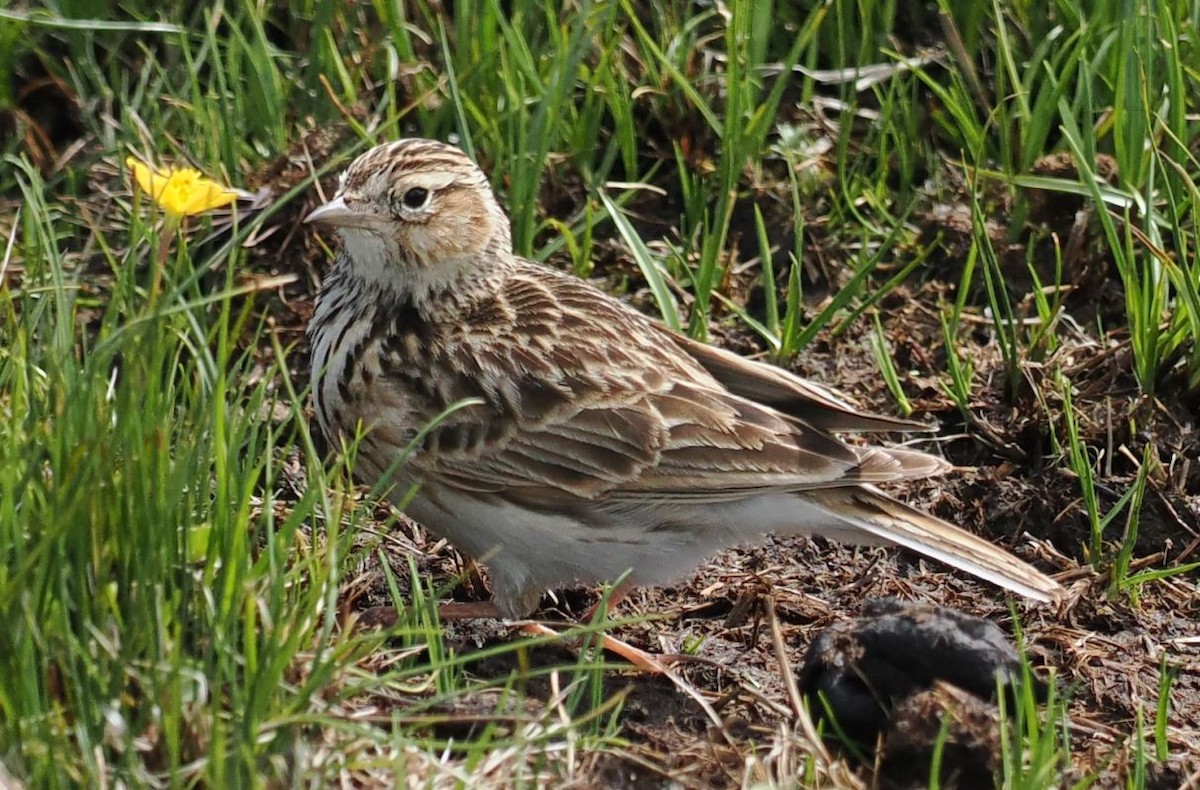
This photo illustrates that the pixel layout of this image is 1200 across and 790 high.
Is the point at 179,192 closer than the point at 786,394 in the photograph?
Yes

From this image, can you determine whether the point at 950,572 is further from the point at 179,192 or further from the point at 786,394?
the point at 179,192

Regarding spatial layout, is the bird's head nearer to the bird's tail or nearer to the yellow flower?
the yellow flower

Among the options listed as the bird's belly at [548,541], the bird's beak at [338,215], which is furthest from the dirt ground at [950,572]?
the bird's beak at [338,215]

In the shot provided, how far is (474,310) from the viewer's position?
5.36 metres

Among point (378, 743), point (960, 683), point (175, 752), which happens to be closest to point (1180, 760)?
point (960, 683)

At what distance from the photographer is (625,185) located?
6.45m

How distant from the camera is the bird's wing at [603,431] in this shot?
5.00 metres

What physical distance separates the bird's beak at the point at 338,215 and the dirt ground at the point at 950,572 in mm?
1002

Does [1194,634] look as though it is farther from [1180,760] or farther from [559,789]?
[559,789]

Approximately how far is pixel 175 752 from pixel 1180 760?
8.13 feet

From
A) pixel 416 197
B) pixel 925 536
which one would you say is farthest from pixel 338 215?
pixel 925 536

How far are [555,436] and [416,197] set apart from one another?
80cm

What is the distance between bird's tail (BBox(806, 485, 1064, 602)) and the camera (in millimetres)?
4980

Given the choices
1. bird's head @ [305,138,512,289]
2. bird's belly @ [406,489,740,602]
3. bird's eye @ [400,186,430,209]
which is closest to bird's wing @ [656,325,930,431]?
bird's belly @ [406,489,740,602]
